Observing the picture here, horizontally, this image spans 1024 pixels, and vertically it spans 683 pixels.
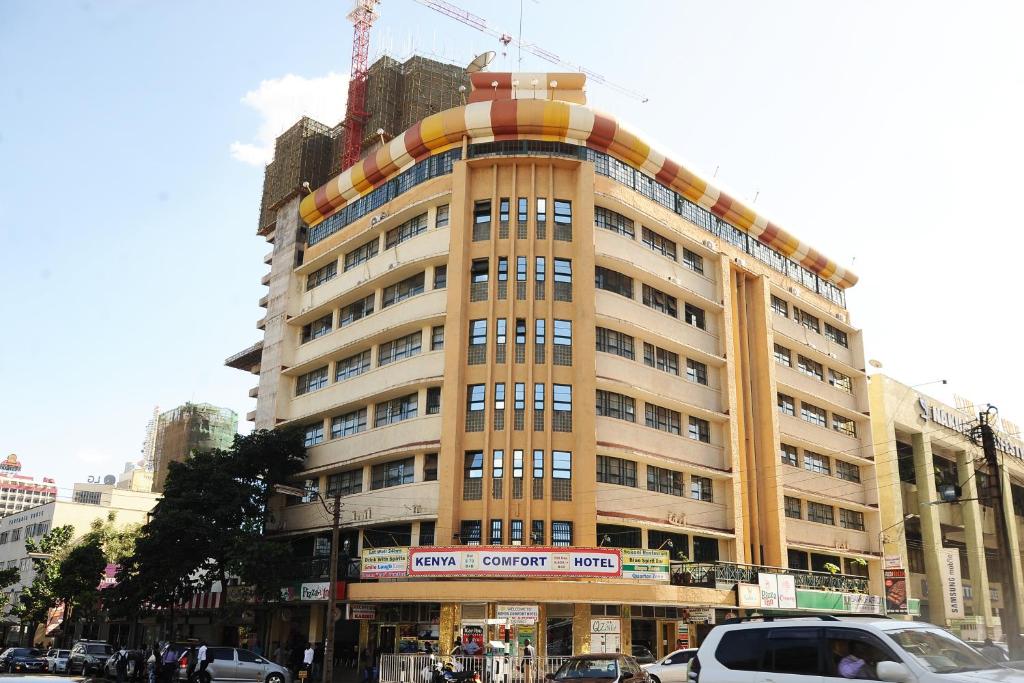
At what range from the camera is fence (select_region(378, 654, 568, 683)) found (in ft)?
98.5

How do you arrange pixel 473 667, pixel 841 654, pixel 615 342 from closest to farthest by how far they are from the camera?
pixel 841 654
pixel 473 667
pixel 615 342

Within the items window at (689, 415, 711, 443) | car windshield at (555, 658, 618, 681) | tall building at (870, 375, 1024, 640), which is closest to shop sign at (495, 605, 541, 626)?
car windshield at (555, 658, 618, 681)

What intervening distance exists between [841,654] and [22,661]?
151 ft

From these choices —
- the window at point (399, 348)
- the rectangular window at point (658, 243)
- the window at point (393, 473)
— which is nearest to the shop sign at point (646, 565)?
the window at point (393, 473)

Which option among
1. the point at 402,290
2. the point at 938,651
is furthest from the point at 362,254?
the point at 938,651

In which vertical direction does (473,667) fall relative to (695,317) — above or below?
below

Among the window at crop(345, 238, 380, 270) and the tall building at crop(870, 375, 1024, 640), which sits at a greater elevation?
the window at crop(345, 238, 380, 270)

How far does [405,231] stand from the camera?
47.8m

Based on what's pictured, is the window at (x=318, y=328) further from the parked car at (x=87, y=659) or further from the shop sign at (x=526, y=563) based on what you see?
the shop sign at (x=526, y=563)

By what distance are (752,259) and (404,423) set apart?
24.9 meters

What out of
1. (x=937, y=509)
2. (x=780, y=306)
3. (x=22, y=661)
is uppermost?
(x=780, y=306)

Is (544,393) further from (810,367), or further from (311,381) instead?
(810,367)

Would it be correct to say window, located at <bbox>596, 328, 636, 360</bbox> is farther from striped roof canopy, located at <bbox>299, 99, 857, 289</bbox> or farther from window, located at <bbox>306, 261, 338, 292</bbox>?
window, located at <bbox>306, 261, 338, 292</bbox>

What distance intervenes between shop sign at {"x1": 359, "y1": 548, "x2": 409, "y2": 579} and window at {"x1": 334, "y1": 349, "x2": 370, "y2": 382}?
473 inches
